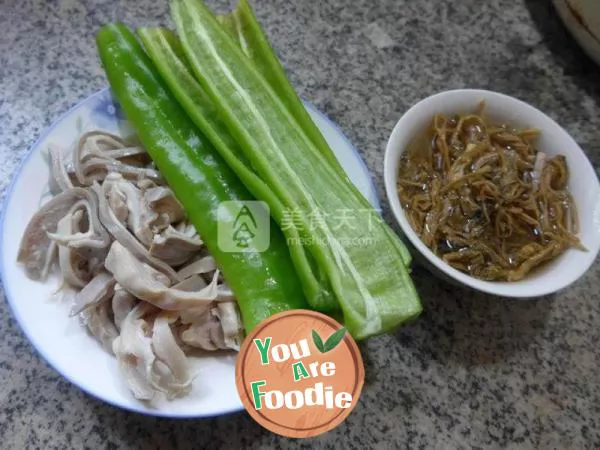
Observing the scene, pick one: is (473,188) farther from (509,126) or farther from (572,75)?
(572,75)

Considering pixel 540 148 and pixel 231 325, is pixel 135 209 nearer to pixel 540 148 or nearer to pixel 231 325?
pixel 231 325

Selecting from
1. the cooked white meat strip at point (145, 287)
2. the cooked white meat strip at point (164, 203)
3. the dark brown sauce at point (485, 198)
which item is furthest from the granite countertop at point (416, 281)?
the cooked white meat strip at point (164, 203)

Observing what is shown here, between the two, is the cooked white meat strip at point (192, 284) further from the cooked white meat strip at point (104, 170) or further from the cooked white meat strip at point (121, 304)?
the cooked white meat strip at point (104, 170)

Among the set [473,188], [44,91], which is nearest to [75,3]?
[44,91]

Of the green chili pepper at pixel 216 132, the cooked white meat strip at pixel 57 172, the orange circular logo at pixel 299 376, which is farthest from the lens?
the cooked white meat strip at pixel 57 172

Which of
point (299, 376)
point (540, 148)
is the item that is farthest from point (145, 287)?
point (540, 148)

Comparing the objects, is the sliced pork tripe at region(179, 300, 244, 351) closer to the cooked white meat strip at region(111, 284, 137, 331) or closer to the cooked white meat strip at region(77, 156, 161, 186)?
the cooked white meat strip at region(111, 284, 137, 331)
